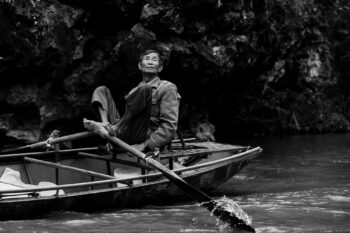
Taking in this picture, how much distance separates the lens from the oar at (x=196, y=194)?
787 cm

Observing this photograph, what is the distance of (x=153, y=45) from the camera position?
16.5 m

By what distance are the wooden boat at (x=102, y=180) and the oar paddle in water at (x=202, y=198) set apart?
29cm

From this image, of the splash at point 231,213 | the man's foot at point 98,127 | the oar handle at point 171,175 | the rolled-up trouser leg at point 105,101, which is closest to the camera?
the splash at point 231,213

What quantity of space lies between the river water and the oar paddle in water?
14 centimetres

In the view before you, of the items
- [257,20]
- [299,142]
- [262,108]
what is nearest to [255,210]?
[257,20]

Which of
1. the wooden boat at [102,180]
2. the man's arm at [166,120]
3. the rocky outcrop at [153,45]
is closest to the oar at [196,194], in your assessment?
the wooden boat at [102,180]

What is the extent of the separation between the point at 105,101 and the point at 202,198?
2294 millimetres

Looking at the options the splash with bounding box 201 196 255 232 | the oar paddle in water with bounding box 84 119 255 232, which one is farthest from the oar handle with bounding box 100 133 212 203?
the splash with bounding box 201 196 255 232

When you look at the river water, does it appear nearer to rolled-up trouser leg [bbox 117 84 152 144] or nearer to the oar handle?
the oar handle

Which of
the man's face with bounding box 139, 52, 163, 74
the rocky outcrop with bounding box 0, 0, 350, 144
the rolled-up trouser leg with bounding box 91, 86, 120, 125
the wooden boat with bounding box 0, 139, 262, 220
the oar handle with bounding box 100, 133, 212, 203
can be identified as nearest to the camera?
the wooden boat with bounding box 0, 139, 262, 220

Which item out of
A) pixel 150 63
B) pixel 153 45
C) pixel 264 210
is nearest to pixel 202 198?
pixel 264 210

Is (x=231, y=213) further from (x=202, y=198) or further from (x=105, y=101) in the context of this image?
(x=105, y=101)

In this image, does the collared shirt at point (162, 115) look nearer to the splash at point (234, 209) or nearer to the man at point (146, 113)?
the man at point (146, 113)

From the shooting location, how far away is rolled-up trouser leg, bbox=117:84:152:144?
8.77 meters
